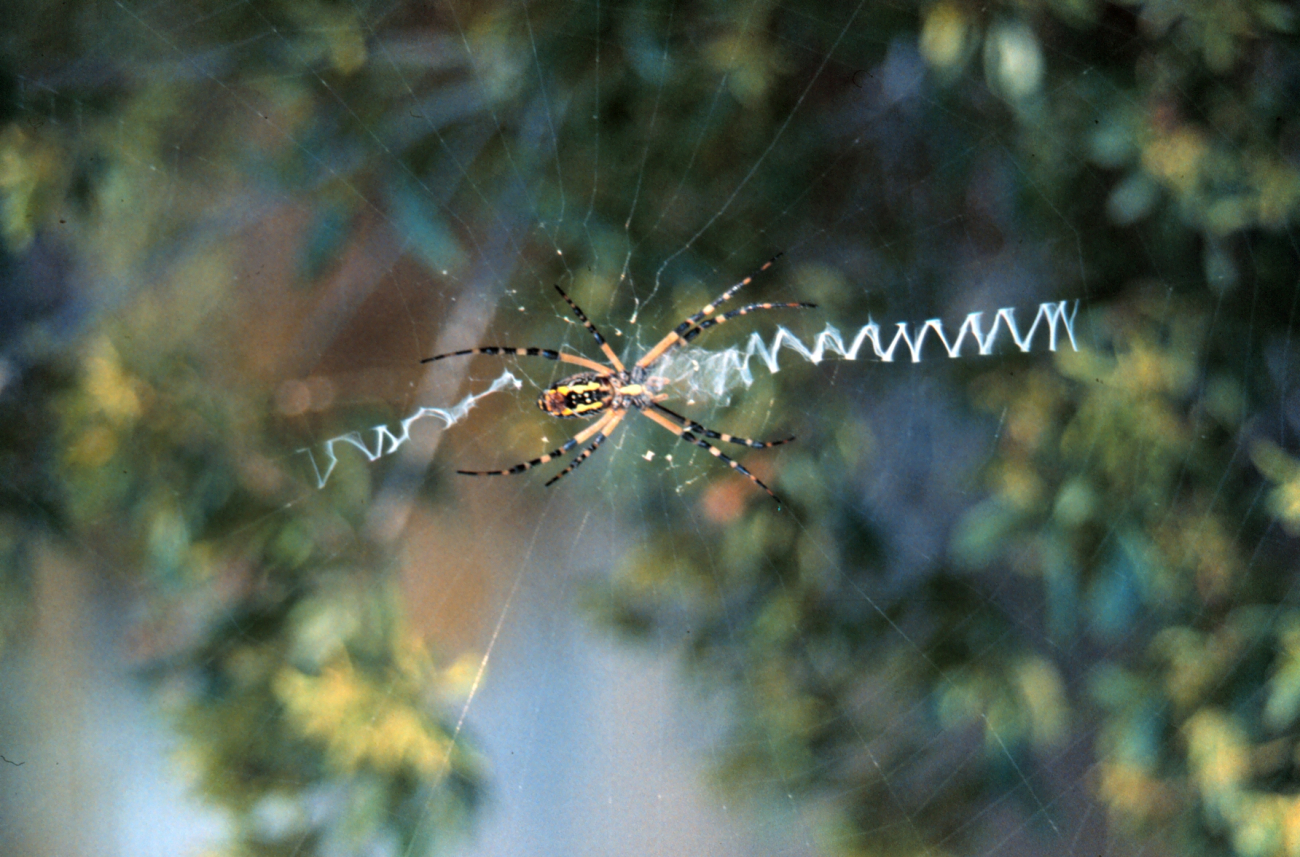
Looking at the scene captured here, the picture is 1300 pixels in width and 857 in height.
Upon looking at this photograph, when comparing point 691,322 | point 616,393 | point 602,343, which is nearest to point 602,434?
point 616,393

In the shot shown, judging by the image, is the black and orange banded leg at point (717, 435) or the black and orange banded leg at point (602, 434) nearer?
the black and orange banded leg at point (717, 435)

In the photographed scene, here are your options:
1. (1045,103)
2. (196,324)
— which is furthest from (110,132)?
(1045,103)

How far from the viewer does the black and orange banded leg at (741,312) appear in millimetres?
2129

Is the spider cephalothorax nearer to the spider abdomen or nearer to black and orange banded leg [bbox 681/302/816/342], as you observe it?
the spider abdomen

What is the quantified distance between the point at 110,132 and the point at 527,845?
9.19 ft

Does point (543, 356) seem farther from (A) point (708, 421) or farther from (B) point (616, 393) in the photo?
(A) point (708, 421)

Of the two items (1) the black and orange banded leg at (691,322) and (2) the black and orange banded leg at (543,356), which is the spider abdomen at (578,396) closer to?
(2) the black and orange banded leg at (543,356)

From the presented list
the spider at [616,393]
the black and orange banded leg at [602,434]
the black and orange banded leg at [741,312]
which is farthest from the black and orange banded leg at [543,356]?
the black and orange banded leg at [741,312]

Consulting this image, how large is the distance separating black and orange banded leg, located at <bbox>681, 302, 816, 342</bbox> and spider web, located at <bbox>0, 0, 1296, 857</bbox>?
7 cm

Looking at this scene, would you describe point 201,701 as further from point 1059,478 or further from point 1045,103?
point 1045,103

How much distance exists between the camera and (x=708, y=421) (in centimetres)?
252

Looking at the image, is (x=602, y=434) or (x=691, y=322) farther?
(x=602, y=434)

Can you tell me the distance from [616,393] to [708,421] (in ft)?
1.12

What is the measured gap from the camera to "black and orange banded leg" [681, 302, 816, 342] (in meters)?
2.13
